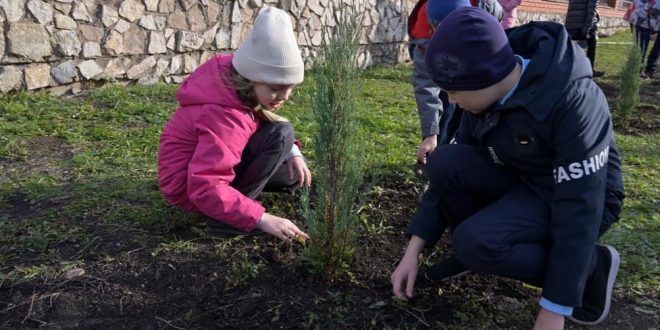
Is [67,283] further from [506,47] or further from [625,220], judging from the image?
[625,220]

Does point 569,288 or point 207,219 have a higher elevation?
point 569,288

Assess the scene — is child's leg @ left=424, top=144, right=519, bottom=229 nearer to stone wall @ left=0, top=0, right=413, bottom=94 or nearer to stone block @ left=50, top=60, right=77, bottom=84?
stone wall @ left=0, top=0, right=413, bottom=94

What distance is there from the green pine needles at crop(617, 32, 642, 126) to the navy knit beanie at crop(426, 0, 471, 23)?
11.8 ft

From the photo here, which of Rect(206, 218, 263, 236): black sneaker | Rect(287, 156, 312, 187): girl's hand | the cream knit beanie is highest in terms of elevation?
the cream knit beanie

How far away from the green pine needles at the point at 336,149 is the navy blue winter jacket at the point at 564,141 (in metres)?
0.52

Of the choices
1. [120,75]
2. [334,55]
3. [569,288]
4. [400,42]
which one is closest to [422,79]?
[334,55]

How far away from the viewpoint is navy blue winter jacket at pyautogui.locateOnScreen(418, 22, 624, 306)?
185cm

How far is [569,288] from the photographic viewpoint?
6.07 feet

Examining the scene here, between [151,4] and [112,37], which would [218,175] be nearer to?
[112,37]

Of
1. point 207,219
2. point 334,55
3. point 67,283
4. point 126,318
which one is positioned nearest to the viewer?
point 334,55

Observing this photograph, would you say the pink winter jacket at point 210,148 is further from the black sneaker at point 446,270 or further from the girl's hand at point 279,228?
the black sneaker at point 446,270

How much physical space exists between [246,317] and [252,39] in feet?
3.78

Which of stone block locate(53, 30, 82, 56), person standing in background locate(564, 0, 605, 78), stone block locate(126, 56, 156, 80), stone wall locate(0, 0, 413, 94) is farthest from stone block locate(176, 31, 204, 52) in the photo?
person standing in background locate(564, 0, 605, 78)

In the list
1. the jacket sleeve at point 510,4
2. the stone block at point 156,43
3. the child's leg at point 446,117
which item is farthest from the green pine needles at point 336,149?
the jacket sleeve at point 510,4
